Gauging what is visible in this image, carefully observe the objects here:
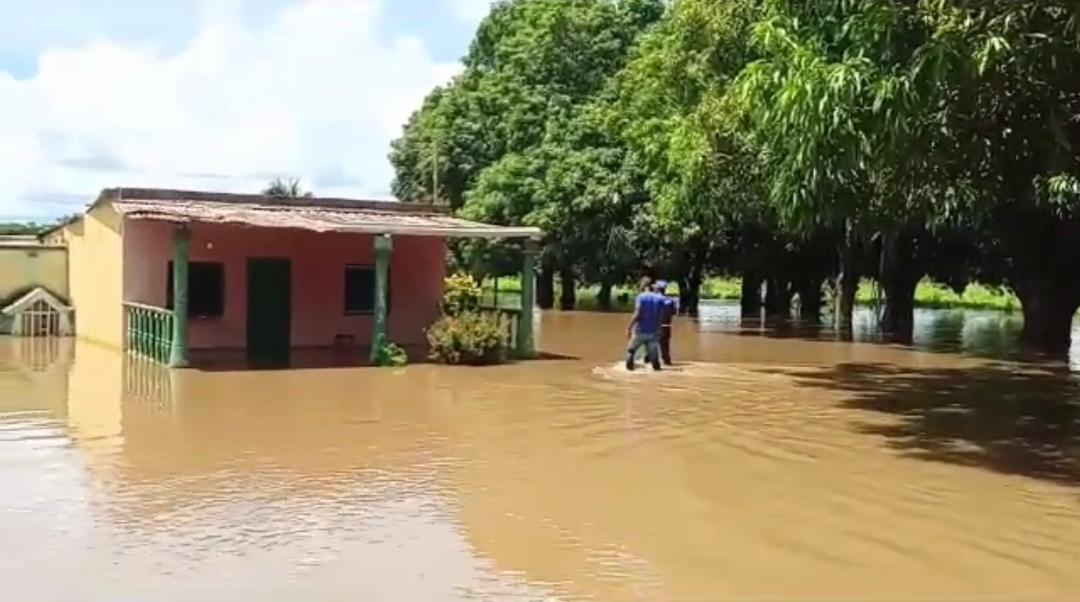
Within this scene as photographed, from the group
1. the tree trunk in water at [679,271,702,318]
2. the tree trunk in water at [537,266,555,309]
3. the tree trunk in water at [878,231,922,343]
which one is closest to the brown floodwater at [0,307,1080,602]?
the tree trunk in water at [878,231,922,343]

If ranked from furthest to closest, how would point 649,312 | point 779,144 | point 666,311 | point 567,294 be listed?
1. point 567,294
2. point 666,311
3. point 649,312
4. point 779,144

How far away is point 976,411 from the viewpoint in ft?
53.9

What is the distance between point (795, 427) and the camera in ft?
47.7

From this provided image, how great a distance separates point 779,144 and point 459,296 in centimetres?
1266

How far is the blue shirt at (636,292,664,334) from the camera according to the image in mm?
19922

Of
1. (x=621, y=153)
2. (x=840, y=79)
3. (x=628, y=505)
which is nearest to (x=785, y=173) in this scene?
(x=840, y=79)

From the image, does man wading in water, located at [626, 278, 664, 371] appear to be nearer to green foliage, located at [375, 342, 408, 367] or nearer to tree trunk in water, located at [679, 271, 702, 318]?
green foliage, located at [375, 342, 408, 367]

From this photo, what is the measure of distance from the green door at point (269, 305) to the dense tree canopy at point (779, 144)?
30.7 feet

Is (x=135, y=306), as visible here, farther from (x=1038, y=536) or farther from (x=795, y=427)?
(x=1038, y=536)

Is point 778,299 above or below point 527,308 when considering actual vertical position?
Result: above

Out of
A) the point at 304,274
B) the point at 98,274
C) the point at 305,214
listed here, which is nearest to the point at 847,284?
the point at 304,274

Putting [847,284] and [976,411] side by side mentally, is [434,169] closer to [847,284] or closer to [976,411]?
[847,284]

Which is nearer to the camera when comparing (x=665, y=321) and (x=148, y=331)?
(x=665, y=321)

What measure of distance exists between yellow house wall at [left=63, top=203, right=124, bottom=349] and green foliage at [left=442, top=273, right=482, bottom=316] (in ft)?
21.5
